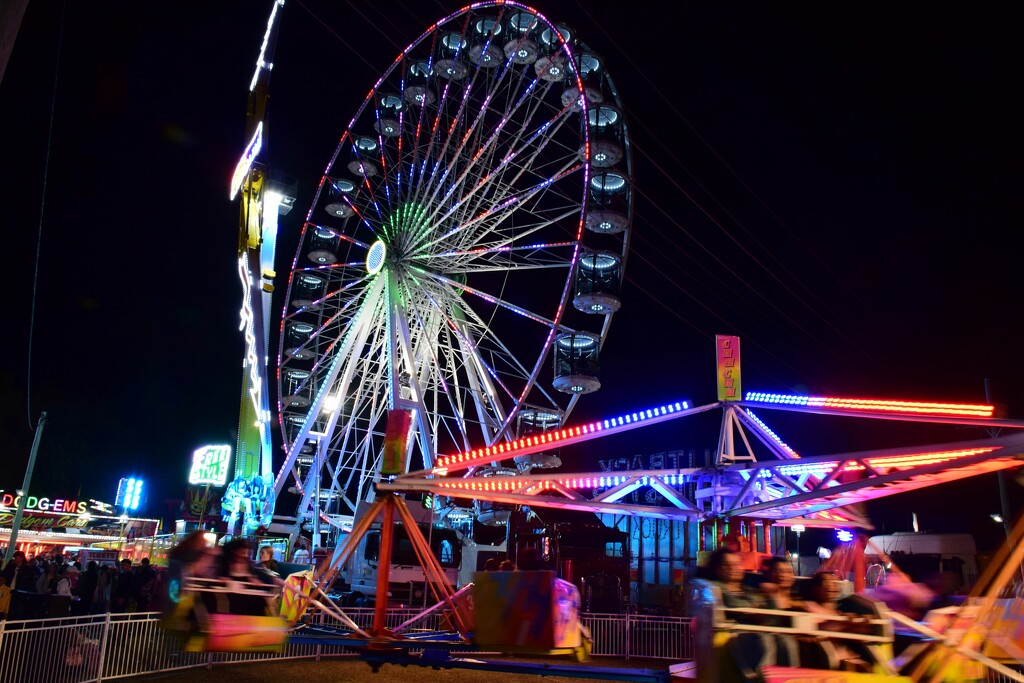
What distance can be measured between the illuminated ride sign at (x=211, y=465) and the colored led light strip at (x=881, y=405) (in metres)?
30.5

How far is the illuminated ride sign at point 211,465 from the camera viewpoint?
3856 centimetres

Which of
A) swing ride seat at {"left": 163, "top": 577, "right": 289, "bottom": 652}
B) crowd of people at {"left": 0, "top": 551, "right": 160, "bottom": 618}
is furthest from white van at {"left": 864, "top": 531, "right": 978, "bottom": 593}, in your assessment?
swing ride seat at {"left": 163, "top": 577, "right": 289, "bottom": 652}

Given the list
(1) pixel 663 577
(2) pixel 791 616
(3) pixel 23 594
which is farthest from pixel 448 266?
(1) pixel 663 577

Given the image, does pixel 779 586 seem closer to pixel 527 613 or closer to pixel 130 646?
pixel 527 613

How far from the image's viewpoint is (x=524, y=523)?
81.7 feet

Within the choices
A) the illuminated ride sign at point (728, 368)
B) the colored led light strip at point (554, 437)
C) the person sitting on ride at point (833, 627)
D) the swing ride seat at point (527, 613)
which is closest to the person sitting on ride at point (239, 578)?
the swing ride seat at point (527, 613)

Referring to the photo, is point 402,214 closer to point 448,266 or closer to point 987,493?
point 448,266

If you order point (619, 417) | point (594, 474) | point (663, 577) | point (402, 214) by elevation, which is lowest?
point (663, 577)

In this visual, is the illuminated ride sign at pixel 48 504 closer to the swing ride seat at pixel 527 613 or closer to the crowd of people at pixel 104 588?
the crowd of people at pixel 104 588

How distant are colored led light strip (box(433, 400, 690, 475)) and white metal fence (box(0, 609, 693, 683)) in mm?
3288

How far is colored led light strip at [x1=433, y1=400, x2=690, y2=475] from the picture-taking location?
46.6ft

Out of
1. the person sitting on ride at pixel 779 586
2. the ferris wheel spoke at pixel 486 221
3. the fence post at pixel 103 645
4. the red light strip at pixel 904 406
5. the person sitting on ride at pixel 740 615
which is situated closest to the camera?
the person sitting on ride at pixel 740 615

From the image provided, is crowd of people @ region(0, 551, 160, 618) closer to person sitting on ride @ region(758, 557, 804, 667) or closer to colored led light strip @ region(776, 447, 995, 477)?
person sitting on ride @ region(758, 557, 804, 667)

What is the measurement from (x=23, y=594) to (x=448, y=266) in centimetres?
1142
